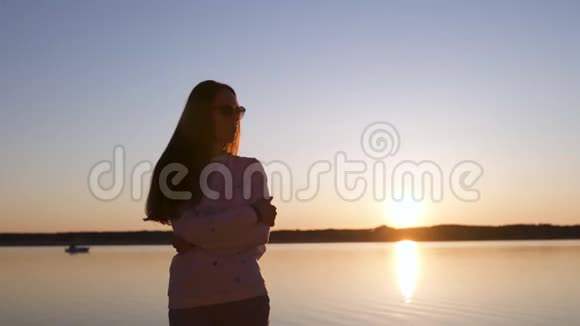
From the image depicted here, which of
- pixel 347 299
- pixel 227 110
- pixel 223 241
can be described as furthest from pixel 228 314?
pixel 347 299

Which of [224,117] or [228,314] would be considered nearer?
[228,314]

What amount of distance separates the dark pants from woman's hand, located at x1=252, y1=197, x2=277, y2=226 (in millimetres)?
310

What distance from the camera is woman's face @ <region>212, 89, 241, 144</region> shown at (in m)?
3.36

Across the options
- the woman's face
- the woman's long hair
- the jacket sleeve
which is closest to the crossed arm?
the jacket sleeve

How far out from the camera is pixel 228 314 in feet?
10.3

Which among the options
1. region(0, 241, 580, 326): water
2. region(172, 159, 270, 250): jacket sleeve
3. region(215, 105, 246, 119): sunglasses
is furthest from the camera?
region(0, 241, 580, 326): water

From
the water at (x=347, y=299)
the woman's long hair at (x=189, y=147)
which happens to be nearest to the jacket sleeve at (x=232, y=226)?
the woman's long hair at (x=189, y=147)

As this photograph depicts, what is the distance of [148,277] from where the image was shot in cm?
4069

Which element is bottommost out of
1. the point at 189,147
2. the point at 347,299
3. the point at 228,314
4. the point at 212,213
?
the point at 347,299

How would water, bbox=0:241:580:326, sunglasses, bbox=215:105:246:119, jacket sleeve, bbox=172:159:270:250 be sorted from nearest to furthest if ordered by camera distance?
jacket sleeve, bbox=172:159:270:250 → sunglasses, bbox=215:105:246:119 → water, bbox=0:241:580:326

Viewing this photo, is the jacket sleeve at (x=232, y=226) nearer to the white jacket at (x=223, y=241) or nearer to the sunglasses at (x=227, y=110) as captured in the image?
the white jacket at (x=223, y=241)

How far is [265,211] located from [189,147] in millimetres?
477

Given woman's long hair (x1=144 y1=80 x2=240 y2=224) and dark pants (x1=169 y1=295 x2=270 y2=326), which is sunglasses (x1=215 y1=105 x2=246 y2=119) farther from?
dark pants (x1=169 y1=295 x2=270 y2=326)

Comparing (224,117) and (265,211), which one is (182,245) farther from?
(224,117)
